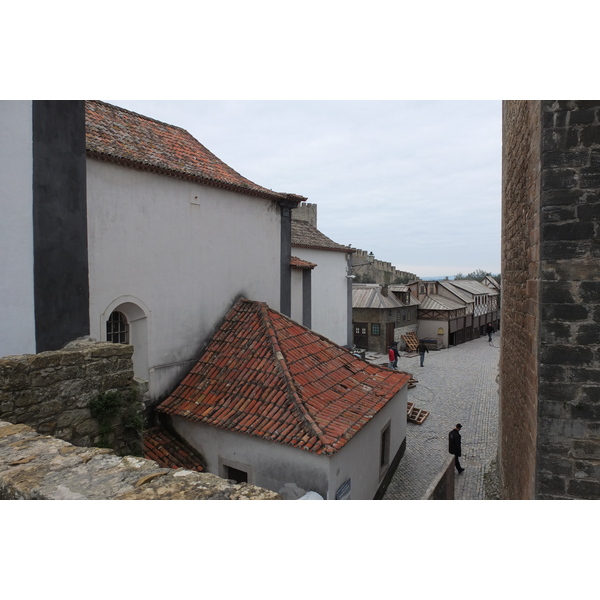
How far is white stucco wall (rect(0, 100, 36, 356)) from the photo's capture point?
17.6ft

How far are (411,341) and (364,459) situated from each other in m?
24.4

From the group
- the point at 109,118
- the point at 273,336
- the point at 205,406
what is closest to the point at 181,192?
the point at 109,118

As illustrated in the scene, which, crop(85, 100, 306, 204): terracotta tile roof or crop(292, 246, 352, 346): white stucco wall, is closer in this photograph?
crop(85, 100, 306, 204): terracotta tile roof

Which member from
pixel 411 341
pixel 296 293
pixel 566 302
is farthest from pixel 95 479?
pixel 411 341

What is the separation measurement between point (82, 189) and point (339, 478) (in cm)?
618

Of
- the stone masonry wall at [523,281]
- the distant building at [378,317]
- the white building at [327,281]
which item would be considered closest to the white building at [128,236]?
the stone masonry wall at [523,281]

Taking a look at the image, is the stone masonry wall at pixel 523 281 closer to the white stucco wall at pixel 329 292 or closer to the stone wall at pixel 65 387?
the stone wall at pixel 65 387

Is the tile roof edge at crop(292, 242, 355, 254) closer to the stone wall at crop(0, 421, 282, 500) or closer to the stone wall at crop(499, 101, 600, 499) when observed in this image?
the stone wall at crop(499, 101, 600, 499)

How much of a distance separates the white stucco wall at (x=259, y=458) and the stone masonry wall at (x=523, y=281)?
297cm

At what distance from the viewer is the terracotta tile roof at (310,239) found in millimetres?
19062

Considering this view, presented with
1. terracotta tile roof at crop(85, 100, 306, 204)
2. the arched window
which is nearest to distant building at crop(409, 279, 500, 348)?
terracotta tile roof at crop(85, 100, 306, 204)

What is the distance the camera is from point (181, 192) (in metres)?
9.21

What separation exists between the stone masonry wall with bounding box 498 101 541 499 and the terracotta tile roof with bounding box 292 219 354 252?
12353mm

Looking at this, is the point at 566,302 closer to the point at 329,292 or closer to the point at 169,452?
the point at 169,452
